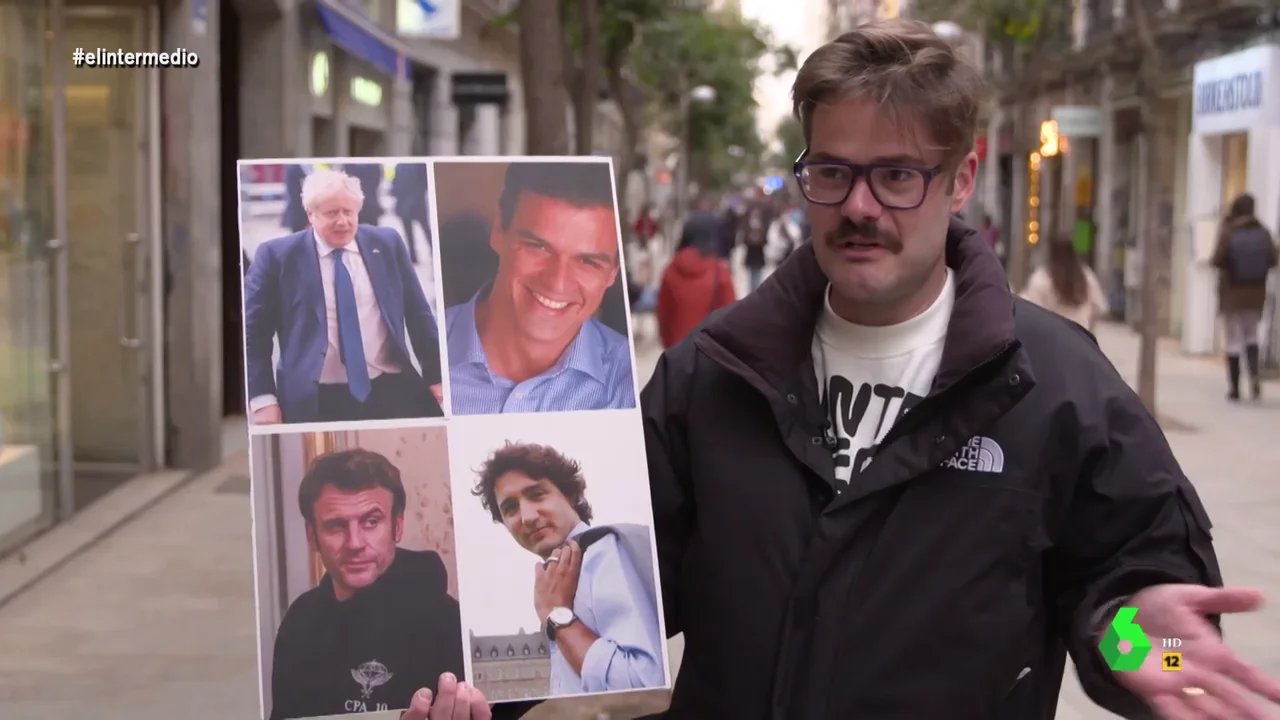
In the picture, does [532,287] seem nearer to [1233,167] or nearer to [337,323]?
[337,323]

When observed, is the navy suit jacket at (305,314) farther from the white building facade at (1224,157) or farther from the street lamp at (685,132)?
the street lamp at (685,132)

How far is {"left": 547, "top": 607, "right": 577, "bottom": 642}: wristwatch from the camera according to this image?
2270 millimetres

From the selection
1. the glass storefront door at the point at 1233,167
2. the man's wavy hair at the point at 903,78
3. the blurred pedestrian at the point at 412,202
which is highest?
the glass storefront door at the point at 1233,167

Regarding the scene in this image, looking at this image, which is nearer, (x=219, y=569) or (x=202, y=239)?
(x=219, y=569)

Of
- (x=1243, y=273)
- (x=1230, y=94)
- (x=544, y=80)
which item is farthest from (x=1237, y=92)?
(x=544, y=80)

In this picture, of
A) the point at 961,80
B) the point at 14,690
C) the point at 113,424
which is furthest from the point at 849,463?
the point at 113,424

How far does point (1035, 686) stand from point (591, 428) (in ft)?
2.52

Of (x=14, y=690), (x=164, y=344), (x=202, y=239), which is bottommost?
(x=14, y=690)

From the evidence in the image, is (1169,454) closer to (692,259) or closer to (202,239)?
(692,259)

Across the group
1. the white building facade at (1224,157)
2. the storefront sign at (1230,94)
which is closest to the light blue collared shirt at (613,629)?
the white building facade at (1224,157)

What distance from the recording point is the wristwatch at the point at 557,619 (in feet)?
7.45

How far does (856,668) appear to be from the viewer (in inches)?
84.6

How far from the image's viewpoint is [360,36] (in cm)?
1517

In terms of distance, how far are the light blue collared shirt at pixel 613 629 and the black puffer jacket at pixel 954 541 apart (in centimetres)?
9
